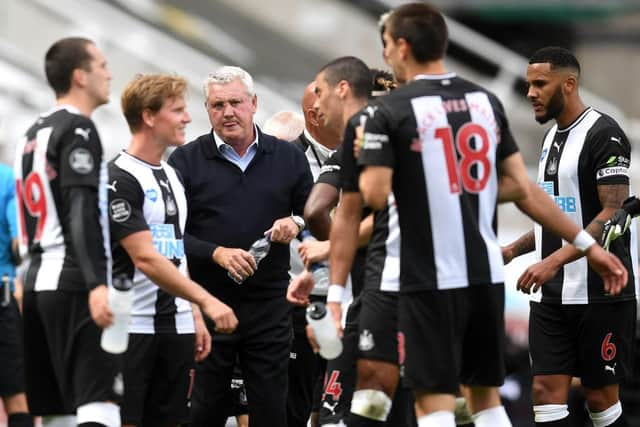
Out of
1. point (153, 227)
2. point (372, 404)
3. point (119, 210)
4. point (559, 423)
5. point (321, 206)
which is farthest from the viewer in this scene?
point (559, 423)

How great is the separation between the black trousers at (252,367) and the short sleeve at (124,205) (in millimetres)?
1323

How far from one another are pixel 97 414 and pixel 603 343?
11.3ft

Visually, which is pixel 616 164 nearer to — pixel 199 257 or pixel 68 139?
pixel 199 257

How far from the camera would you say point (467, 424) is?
9.05 m

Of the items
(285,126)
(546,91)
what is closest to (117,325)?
(546,91)

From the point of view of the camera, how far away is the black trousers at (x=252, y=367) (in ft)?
29.6

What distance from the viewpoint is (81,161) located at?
719 centimetres

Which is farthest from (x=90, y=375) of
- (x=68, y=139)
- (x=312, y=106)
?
(x=312, y=106)

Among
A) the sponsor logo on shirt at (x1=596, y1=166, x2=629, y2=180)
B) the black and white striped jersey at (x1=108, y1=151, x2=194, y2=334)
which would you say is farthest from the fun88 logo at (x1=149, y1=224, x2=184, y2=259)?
the sponsor logo on shirt at (x1=596, y1=166, x2=629, y2=180)

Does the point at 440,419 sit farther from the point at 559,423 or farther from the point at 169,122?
the point at 559,423

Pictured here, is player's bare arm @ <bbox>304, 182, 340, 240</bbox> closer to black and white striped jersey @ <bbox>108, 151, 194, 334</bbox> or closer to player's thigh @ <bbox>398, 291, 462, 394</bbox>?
black and white striped jersey @ <bbox>108, 151, 194, 334</bbox>

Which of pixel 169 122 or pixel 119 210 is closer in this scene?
pixel 119 210

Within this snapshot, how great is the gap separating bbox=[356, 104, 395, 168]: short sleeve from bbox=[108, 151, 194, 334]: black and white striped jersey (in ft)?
4.99

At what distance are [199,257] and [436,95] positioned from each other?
2329 millimetres
